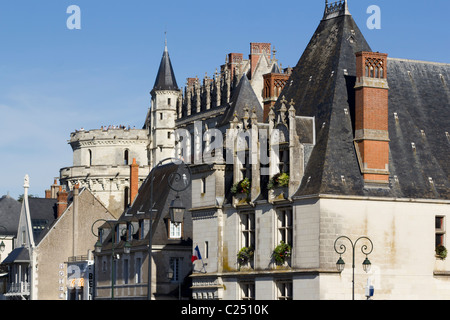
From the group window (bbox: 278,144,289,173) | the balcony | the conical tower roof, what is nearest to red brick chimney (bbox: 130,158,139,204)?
the balcony

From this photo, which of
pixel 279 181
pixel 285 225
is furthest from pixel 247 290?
pixel 279 181

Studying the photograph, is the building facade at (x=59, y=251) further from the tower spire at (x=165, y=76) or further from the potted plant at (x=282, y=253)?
the tower spire at (x=165, y=76)

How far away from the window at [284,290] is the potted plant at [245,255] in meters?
2.50

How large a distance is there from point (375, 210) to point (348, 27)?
30.9 ft

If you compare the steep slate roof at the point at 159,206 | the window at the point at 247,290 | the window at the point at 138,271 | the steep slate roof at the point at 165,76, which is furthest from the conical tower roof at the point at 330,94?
the steep slate roof at the point at 165,76

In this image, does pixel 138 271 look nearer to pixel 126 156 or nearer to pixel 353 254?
pixel 353 254

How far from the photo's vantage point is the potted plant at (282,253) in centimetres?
4619

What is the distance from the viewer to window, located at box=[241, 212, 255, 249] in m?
49.3

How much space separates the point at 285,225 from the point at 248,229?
3098 mm

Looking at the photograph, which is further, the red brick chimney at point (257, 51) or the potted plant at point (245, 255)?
the red brick chimney at point (257, 51)

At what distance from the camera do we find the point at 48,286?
265 ft

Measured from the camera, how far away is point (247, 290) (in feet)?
162
